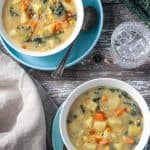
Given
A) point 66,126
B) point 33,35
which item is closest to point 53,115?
point 66,126

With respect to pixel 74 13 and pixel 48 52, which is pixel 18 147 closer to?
pixel 48 52

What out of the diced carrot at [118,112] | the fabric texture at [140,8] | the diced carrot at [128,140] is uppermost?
the fabric texture at [140,8]

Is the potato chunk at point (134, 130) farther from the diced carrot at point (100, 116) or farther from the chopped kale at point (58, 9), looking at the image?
the chopped kale at point (58, 9)

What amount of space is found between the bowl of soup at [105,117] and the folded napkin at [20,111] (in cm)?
10

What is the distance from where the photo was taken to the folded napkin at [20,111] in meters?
2.54

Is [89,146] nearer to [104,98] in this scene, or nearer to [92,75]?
[104,98]

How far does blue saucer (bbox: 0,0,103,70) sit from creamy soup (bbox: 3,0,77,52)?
0.14 feet

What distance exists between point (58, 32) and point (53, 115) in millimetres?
294

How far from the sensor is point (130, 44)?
8.91 ft

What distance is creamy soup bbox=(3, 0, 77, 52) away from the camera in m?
2.63

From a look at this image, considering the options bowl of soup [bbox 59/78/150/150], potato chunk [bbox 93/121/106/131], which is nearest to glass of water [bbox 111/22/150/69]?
bowl of soup [bbox 59/78/150/150]

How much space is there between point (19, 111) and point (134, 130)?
406 millimetres

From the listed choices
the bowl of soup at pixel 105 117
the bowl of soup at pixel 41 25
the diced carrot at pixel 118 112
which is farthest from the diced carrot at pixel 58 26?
the diced carrot at pixel 118 112

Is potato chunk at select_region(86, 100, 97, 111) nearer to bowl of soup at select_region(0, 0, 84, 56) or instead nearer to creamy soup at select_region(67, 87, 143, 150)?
creamy soup at select_region(67, 87, 143, 150)
